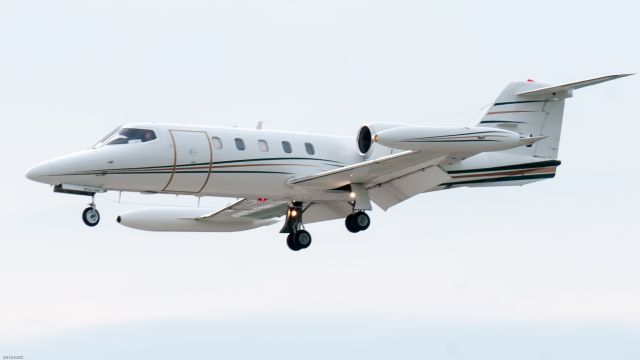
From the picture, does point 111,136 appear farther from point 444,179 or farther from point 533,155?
point 533,155

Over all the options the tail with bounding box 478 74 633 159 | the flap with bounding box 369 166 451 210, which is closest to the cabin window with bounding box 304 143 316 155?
the flap with bounding box 369 166 451 210

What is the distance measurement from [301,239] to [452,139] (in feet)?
18.2

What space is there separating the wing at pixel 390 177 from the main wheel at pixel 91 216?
4.98 meters

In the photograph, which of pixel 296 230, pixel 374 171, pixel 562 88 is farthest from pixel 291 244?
pixel 562 88

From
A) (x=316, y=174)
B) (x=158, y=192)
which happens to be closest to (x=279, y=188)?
(x=316, y=174)

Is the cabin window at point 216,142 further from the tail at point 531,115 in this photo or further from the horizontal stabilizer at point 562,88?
the horizontal stabilizer at point 562,88

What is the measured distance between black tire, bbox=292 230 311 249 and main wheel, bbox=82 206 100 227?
5.62 m

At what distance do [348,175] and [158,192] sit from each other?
4586 millimetres

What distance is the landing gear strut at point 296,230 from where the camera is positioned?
113 ft

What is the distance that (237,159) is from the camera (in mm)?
32500

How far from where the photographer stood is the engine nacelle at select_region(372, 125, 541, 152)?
30.3m

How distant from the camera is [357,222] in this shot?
3331 cm

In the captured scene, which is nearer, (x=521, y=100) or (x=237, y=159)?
(x=237, y=159)

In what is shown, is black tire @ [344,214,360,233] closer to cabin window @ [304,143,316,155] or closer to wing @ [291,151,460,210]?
wing @ [291,151,460,210]
